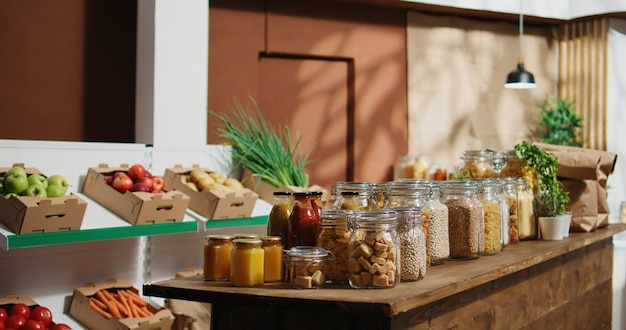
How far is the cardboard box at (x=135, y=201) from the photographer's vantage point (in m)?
3.46

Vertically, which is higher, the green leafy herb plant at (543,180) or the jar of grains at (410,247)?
the green leafy herb plant at (543,180)

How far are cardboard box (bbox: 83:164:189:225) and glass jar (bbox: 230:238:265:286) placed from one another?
A: 1.68 meters

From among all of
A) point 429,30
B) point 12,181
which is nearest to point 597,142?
point 429,30

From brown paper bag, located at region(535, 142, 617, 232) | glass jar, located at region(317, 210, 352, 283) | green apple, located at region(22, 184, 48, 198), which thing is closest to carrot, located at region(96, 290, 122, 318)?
green apple, located at region(22, 184, 48, 198)

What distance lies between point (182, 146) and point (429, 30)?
132 inches

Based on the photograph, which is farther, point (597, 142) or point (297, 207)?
point (597, 142)

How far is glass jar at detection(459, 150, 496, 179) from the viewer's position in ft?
9.87

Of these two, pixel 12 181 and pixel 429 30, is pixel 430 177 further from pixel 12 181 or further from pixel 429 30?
pixel 12 181

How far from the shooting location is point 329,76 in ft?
21.0

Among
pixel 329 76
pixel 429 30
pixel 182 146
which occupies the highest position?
pixel 429 30

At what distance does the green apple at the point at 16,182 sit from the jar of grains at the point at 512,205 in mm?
2022

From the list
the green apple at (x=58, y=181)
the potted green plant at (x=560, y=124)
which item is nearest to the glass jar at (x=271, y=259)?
the green apple at (x=58, y=181)

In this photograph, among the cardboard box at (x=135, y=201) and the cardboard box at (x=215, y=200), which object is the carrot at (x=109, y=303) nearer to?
the cardboard box at (x=135, y=201)

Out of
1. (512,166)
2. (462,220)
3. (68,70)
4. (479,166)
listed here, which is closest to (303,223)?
(462,220)
